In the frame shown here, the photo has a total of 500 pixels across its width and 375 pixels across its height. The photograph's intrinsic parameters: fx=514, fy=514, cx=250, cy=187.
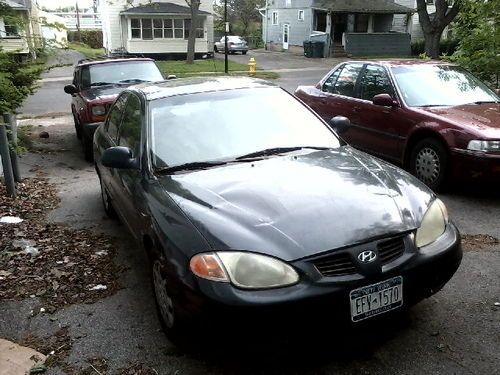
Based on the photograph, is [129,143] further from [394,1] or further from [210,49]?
[394,1]

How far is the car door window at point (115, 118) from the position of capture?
4891 mm

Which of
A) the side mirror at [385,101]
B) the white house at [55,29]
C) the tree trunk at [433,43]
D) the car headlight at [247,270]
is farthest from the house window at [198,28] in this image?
the car headlight at [247,270]

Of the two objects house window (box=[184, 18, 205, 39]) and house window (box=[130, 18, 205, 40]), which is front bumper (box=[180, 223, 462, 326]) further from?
house window (box=[184, 18, 205, 39])

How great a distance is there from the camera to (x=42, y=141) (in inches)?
430

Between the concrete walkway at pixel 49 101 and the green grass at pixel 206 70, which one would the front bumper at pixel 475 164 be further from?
the green grass at pixel 206 70

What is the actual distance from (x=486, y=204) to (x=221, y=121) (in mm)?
3351

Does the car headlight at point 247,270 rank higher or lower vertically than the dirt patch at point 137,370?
higher

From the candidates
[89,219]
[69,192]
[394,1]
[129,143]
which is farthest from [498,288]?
[394,1]

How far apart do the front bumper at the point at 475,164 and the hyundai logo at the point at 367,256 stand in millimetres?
3372

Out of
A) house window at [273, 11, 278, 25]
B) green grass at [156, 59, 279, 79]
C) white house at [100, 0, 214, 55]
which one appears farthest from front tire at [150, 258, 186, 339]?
→ house window at [273, 11, 278, 25]

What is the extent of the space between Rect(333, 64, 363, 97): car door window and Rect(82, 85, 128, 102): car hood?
371 centimetres

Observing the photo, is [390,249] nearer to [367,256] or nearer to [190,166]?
[367,256]

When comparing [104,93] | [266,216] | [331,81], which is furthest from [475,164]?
[104,93]

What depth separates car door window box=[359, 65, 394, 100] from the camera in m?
6.89
